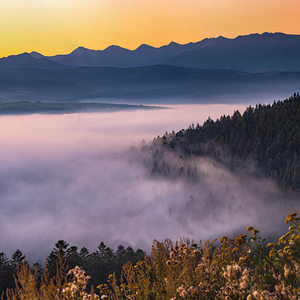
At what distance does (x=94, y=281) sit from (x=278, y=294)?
210 feet

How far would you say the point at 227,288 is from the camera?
821 cm

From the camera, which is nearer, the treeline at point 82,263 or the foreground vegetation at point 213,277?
the foreground vegetation at point 213,277

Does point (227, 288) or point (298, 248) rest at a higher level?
point (298, 248)

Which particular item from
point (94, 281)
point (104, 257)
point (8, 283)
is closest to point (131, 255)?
point (104, 257)

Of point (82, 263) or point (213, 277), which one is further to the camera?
point (82, 263)

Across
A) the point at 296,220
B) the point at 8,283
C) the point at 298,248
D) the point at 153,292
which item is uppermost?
the point at 296,220

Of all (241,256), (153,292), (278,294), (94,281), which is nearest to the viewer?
(278,294)

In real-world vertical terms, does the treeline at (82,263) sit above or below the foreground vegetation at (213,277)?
below

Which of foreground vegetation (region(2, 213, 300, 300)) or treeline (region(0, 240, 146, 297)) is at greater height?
foreground vegetation (region(2, 213, 300, 300))

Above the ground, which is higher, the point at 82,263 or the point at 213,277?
the point at 213,277

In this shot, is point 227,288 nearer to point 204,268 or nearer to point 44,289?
point 204,268

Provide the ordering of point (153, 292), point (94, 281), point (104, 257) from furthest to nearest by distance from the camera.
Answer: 1. point (104, 257)
2. point (94, 281)
3. point (153, 292)

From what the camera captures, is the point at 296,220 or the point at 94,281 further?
the point at 94,281

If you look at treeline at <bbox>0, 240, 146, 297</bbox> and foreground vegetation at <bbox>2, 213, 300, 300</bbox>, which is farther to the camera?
treeline at <bbox>0, 240, 146, 297</bbox>
